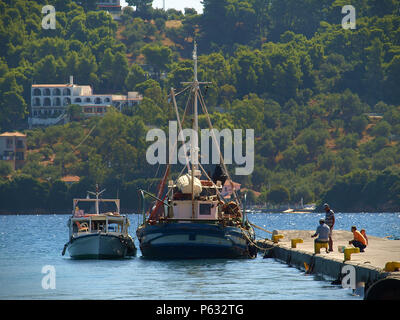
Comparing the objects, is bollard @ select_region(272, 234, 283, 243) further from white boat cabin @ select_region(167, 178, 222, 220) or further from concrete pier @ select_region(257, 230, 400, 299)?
white boat cabin @ select_region(167, 178, 222, 220)

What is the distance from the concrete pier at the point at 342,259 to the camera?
44059mm

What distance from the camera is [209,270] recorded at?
59656 millimetres

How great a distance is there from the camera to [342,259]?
1984 inches

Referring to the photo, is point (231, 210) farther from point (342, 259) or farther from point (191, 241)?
point (342, 259)

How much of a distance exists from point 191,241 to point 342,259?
14727 millimetres

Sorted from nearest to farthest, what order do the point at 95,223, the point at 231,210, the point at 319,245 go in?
1. the point at 319,245
2. the point at 95,223
3. the point at 231,210

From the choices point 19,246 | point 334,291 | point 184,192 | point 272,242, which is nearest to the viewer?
point 334,291

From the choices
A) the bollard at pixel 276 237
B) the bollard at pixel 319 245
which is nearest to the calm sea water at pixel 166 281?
the bollard at pixel 319 245

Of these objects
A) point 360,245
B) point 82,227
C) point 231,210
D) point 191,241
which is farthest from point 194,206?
point 360,245

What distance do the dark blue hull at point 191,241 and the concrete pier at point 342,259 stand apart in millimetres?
3254

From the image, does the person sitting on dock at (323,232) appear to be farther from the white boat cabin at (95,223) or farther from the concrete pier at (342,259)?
the white boat cabin at (95,223)
